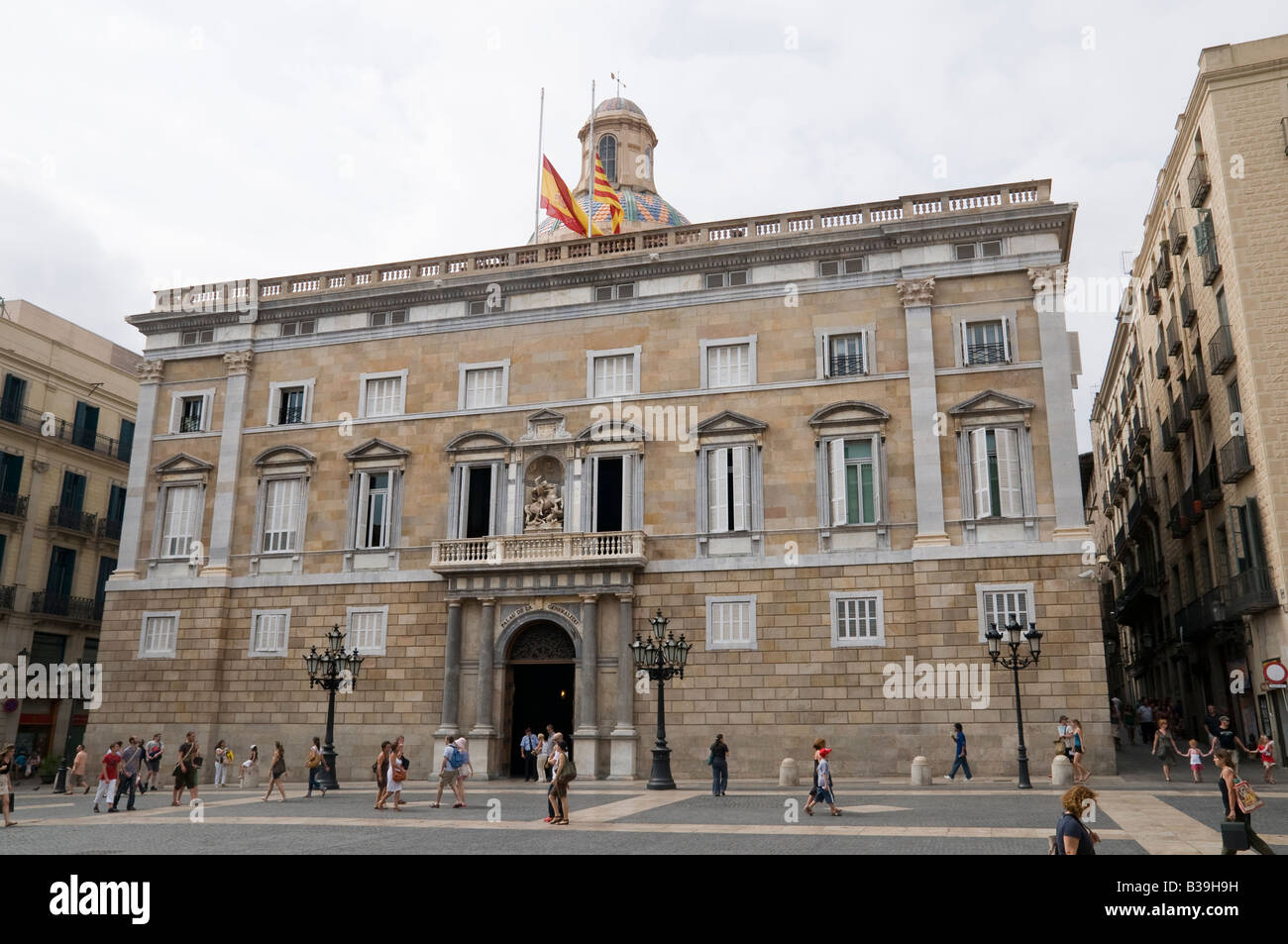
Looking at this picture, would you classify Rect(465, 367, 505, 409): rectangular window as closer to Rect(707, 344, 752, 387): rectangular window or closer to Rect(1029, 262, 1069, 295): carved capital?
Rect(707, 344, 752, 387): rectangular window

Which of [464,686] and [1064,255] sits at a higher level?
[1064,255]

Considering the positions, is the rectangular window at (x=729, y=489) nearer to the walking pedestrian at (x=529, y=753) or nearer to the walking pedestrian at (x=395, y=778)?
the walking pedestrian at (x=529, y=753)

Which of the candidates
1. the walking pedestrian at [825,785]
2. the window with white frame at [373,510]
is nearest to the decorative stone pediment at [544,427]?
the window with white frame at [373,510]

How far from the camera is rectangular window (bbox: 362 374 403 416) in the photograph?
1377 inches

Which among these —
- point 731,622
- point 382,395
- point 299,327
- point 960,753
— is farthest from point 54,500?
point 960,753

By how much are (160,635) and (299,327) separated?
11810 mm

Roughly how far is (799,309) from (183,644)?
23.5 meters

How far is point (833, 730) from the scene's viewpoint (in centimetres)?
2853

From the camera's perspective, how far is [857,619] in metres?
29.1

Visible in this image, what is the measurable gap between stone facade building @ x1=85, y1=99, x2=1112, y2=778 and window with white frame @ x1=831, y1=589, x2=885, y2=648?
83mm

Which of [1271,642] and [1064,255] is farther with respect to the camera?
[1064,255]

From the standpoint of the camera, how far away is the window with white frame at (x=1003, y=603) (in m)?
27.7
